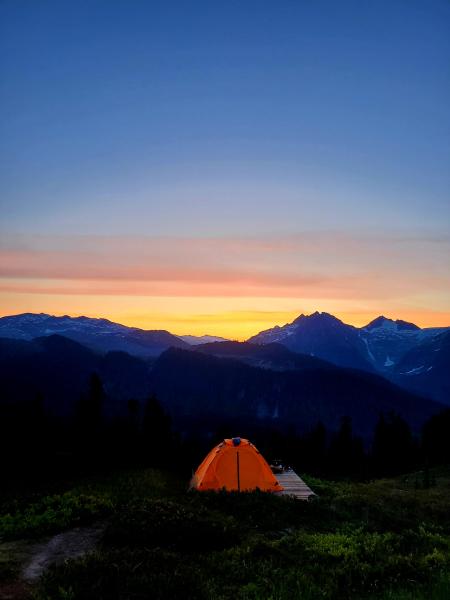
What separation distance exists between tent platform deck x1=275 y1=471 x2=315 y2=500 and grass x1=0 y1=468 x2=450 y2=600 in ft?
6.91

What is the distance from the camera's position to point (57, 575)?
14695mm

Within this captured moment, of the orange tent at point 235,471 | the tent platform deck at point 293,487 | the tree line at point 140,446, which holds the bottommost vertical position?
the tree line at point 140,446

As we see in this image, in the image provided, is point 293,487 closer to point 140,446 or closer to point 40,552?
point 40,552

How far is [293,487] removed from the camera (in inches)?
1251

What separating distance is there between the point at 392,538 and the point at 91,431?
51.3 meters

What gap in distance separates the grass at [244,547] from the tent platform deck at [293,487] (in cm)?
211

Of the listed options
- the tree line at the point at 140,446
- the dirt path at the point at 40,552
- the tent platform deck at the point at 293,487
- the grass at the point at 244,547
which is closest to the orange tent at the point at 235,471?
the tent platform deck at the point at 293,487

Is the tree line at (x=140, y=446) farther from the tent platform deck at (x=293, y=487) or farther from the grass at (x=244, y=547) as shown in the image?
the grass at (x=244, y=547)

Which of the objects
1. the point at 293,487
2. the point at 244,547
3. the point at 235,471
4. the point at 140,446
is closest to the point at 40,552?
the point at 244,547

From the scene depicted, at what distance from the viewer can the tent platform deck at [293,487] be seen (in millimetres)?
29641

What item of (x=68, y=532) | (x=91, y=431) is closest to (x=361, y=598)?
(x=68, y=532)

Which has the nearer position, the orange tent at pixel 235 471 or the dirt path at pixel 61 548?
the dirt path at pixel 61 548

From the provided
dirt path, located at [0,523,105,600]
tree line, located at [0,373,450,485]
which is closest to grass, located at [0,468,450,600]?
dirt path, located at [0,523,105,600]

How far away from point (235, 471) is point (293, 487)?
3.89 meters
